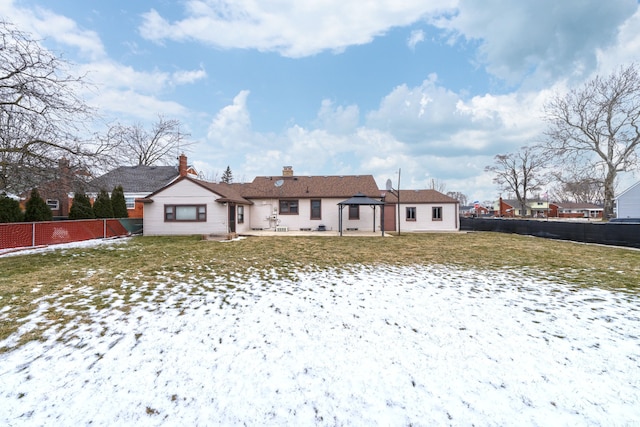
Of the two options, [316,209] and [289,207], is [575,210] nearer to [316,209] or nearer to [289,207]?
[316,209]

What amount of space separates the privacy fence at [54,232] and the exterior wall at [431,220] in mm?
19712

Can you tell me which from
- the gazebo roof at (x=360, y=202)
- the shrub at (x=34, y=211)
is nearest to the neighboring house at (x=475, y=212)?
the gazebo roof at (x=360, y=202)

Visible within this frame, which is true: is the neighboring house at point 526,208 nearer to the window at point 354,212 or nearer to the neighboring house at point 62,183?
the window at point 354,212

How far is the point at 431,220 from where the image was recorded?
71.3 feet

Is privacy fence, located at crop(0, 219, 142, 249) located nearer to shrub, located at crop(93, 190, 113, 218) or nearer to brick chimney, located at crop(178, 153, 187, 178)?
shrub, located at crop(93, 190, 113, 218)

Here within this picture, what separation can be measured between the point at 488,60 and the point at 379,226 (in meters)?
12.3

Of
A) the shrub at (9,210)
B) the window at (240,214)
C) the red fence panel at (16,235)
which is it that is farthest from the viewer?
the window at (240,214)

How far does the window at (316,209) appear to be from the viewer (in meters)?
20.9

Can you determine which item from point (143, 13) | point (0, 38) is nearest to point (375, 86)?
point (143, 13)

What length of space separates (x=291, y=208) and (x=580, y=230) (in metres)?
17.2

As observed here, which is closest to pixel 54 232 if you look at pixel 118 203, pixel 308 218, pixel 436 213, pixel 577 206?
pixel 118 203

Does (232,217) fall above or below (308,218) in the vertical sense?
above

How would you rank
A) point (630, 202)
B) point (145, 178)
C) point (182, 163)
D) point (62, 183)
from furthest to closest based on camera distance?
point (145, 178) < point (630, 202) < point (182, 163) < point (62, 183)

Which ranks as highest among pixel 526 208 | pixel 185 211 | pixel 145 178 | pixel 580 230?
pixel 145 178
